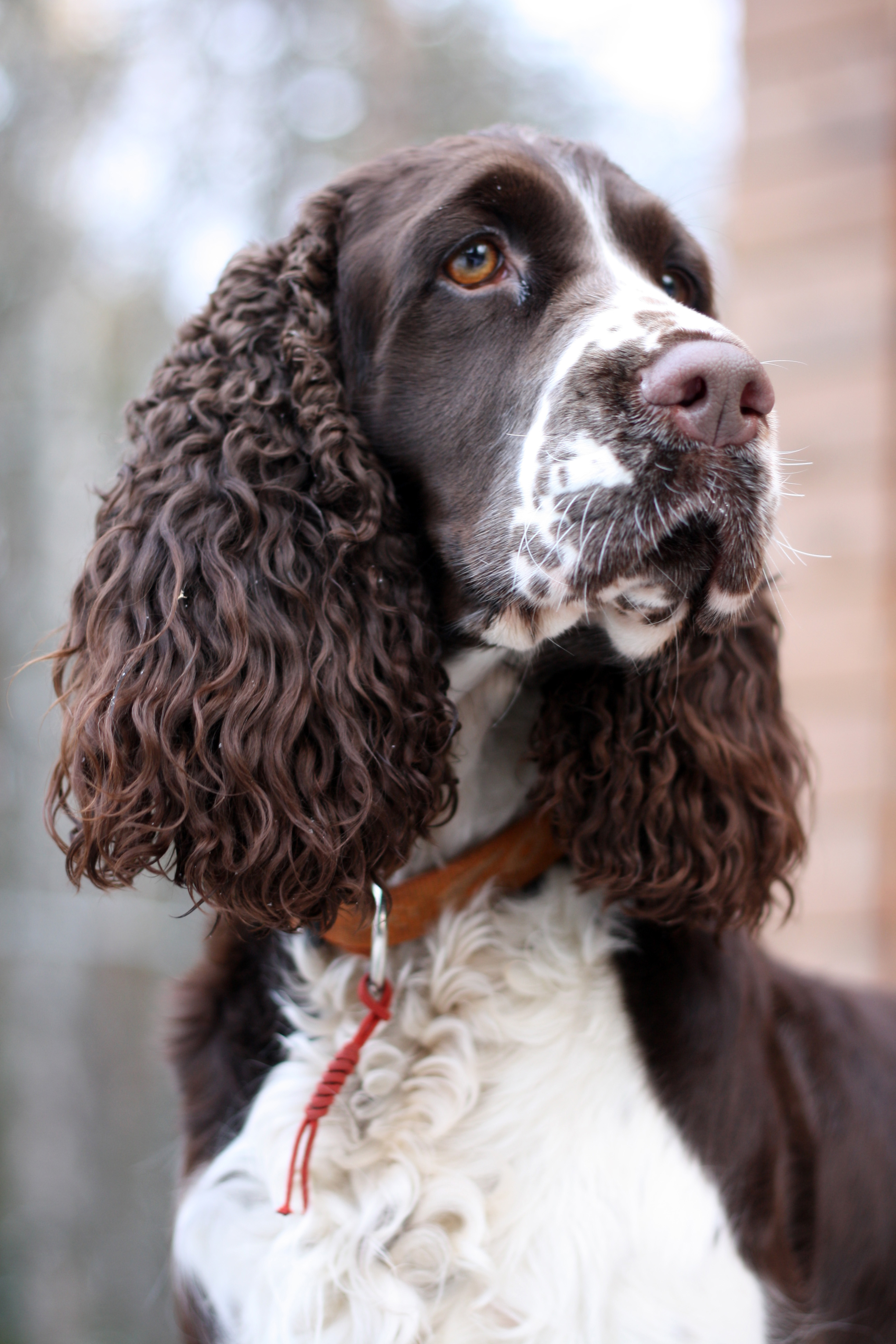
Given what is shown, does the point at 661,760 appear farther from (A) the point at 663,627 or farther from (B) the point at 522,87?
(B) the point at 522,87

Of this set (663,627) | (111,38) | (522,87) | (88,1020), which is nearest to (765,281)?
(522,87)

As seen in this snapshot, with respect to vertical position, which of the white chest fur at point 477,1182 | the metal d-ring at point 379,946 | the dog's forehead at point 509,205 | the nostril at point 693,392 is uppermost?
the dog's forehead at point 509,205

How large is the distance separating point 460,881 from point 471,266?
99 cm

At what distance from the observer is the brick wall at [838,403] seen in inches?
145

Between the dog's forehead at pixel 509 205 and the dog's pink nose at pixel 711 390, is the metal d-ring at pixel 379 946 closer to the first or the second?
the dog's pink nose at pixel 711 390

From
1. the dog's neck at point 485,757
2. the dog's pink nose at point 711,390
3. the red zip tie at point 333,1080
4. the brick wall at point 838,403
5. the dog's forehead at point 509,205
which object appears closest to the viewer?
the dog's pink nose at point 711,390

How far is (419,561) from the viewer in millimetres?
1706

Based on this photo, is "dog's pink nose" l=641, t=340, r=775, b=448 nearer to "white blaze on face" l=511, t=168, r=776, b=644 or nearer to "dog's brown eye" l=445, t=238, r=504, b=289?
"white blaze on face" l=511, t=168, r=776, b=644

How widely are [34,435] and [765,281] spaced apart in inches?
111

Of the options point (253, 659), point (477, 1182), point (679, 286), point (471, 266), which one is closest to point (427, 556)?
point (253, 659)

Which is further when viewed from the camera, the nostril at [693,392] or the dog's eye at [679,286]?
the dog's eye at [679,286]

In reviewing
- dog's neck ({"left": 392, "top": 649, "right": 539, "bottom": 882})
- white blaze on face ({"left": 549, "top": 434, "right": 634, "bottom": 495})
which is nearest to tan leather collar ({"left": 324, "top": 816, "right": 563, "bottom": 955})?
dog's neck ({"left": 392, "top": 649, "right": 539, "bottom": 882})

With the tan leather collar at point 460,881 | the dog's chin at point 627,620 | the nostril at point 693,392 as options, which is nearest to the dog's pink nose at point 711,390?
the nostril at point 693,392

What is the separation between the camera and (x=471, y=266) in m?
1.68
